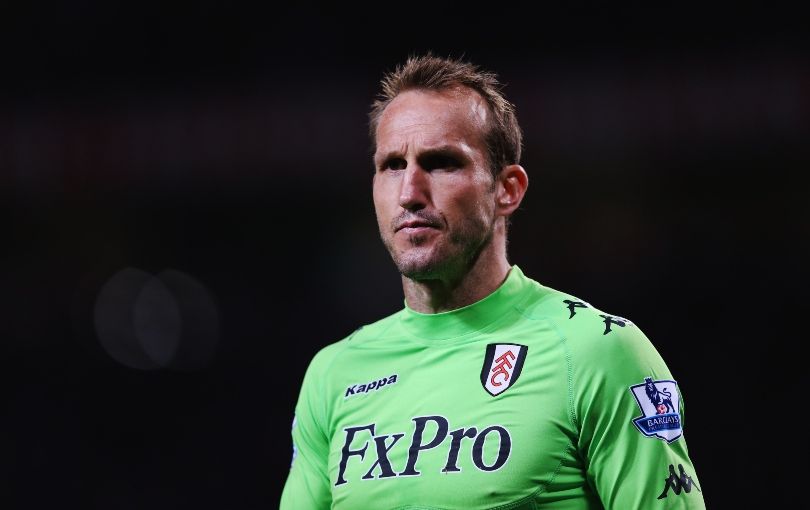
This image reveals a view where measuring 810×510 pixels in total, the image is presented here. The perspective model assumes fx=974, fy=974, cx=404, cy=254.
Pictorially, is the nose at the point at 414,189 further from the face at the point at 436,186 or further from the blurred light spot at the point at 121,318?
the blurred light spot at the point at 121,318

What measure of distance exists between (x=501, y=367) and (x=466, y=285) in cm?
26

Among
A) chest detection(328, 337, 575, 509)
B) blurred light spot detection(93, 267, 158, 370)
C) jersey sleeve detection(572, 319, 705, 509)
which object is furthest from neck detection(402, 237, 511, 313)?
blurred light spot detection(93, 267, 158, 370)

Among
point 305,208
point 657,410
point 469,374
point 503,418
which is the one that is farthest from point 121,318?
point 657,410

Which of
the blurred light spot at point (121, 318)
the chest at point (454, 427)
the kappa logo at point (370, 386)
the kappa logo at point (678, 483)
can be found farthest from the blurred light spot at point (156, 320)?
the kappa logo at point (678, 483)

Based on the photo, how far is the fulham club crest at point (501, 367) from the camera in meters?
2.20

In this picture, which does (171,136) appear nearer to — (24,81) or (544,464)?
(24,81)

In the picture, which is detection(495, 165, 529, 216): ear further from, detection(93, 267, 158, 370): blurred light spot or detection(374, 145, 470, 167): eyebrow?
detection(93, 267, 158, 370): blurred light spot

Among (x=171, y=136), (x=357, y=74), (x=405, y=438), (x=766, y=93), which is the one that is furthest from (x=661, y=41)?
(x=405, y=438)

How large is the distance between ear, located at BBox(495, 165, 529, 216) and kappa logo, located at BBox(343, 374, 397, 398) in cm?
50

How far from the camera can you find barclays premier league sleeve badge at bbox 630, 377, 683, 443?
203cm

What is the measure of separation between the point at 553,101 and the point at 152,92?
10.6ft

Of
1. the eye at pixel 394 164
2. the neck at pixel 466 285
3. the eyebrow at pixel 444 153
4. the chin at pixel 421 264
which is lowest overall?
the neck at pixel 466 285

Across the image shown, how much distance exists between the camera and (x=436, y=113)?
2385 mm

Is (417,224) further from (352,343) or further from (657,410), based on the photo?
(657,410)
